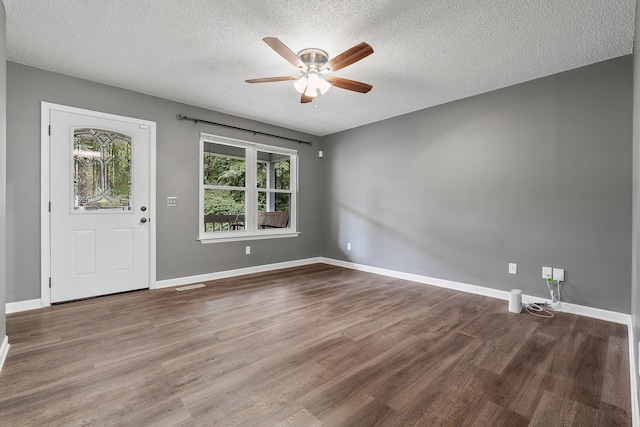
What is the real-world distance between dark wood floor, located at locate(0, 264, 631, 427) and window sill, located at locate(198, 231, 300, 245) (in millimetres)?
1228

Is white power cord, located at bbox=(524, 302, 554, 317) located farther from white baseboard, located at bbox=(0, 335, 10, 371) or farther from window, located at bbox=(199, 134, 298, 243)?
white baseboard, located at bbox=(0, 335, 10, 371)

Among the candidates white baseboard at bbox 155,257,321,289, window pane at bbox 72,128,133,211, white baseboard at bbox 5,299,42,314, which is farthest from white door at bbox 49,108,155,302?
white baseboard at bbox 155,257,321,289

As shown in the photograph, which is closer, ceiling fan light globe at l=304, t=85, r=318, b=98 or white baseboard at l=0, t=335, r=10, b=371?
white baseboard at l=0, t=335, r=10, b=371

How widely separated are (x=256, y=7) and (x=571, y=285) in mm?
3968

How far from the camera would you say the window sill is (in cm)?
443

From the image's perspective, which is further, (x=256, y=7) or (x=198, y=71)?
(x=198, y=71)

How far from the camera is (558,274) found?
10.4 ft

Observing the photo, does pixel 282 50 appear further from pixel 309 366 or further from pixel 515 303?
pixel 515 303

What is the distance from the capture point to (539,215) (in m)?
3.34

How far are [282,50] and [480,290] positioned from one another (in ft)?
11.7

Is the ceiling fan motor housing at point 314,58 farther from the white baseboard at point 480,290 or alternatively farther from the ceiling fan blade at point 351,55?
the white baseboard at point 480,290

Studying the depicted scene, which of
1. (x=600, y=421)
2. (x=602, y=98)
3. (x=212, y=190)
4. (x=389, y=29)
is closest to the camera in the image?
(x=600, y=421)

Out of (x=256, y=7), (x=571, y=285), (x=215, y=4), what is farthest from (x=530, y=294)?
(x=215, y=4)

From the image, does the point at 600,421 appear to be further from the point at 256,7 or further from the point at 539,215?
the point at 256,7
